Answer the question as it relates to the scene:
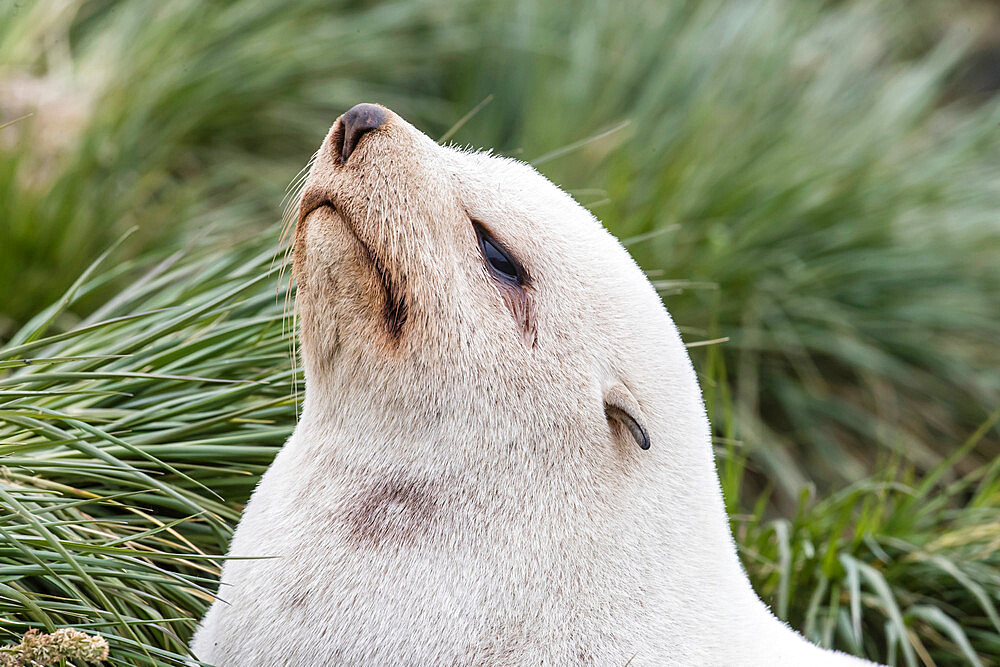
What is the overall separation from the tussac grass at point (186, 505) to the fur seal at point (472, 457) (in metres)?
0.29

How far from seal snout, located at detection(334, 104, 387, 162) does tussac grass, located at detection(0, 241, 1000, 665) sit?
0.63 metres

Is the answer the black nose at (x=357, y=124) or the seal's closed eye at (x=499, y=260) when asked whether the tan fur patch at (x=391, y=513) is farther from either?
the black nose at (x=357, y=124)

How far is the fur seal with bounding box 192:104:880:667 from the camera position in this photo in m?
1.99

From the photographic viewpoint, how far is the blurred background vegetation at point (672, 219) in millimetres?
3209

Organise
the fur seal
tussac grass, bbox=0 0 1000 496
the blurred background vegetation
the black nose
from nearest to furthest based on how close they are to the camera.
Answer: the fur seal
the black nose
the blurred background vegetation
tussac grass, bbox=0 0 1000 496

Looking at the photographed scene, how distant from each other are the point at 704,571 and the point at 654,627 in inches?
6.7

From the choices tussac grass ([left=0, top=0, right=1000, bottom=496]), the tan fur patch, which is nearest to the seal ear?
the tan fur patch

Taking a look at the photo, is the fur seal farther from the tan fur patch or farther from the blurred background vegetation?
the blurred background vegetation

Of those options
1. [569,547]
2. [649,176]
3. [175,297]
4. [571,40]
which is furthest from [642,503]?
[571,40]

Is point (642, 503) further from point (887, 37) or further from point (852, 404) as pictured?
point (887, 37)

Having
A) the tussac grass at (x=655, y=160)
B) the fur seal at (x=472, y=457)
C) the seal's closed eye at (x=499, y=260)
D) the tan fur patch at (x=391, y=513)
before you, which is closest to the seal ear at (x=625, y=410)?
the fur seal at (x=472, y=457)

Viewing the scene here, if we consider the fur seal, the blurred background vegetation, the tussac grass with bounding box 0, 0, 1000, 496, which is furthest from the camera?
the tussac grass with bounding box 0, 0, 1000, 496

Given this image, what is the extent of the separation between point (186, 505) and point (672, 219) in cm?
328

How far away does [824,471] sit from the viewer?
5223mm
